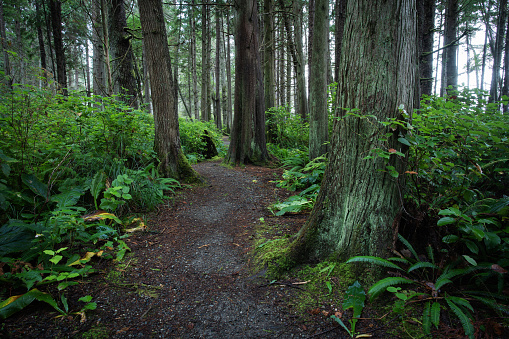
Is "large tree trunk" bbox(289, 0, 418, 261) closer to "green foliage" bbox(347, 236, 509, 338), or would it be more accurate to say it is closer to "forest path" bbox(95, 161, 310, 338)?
"green foliage" bbox(347, 236, 509, 338)

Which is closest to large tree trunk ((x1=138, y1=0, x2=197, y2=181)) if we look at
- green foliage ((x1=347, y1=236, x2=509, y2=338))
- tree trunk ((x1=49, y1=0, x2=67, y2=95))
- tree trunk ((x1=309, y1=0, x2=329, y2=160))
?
tree trunk ((x1=309, y1=0, x2=329, y2=160))

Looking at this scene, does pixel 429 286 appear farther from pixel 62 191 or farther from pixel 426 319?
pixel 62 191

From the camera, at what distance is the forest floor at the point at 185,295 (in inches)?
71.5

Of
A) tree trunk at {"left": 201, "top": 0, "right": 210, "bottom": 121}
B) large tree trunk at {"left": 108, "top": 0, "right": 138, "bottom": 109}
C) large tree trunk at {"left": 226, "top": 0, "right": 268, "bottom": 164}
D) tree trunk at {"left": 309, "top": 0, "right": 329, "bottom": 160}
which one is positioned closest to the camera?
tree trunk at {"left": 309, "top": 0, "right": 329, "bottom": 160}

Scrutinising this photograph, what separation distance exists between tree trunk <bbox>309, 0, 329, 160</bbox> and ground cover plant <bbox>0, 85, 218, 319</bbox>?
11.5 ft

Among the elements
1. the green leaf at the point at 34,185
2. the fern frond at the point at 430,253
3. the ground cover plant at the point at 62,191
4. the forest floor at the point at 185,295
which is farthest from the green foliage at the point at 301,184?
the green leaf at the point at 34,185

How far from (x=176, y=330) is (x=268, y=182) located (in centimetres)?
418

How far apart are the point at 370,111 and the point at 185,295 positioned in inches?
96.7

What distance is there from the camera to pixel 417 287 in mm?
1919

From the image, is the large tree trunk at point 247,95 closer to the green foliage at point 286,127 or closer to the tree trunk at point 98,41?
the green foliage at point 286,127

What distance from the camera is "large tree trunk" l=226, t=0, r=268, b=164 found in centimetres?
706

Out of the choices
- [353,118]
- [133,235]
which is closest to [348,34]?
[353,118]

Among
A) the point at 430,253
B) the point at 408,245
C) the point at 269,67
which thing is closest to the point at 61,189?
the point at 408,245

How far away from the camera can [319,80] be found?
5.54 metres
